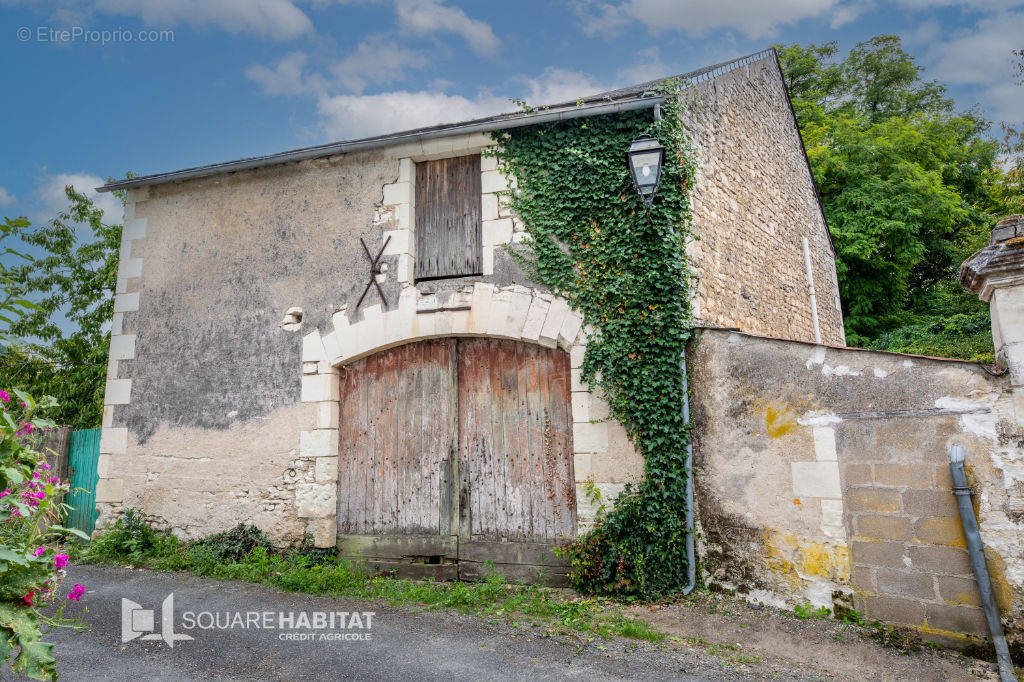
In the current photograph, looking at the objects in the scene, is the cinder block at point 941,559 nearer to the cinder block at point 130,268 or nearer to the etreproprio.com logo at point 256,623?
the etreproprio.com logo at point 256,623

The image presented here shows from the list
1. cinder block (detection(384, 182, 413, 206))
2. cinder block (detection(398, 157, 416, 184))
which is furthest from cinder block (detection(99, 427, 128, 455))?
cinder block (detection(398, 157, 416, 184))

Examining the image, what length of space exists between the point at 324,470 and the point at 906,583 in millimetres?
4732

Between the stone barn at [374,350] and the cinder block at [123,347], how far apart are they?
0.11 ft

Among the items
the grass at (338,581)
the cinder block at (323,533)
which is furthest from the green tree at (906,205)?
the cinder block at (323,533)

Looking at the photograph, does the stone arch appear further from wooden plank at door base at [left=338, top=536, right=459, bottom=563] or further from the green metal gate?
the green metal gate

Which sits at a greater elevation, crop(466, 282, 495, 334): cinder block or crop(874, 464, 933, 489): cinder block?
crop(466, 282, 495, 334): cinder block

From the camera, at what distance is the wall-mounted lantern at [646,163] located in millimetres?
4785

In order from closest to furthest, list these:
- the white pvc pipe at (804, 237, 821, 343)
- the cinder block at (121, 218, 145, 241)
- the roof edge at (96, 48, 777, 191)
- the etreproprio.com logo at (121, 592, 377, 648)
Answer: the etreproprio.com logo at (121, 592, 377, 648) < the roof edge at (96, 48, 777, 191) < the cinder block at (121, 218, 145, 241) < the white pvc pipe at (804, 237, 821, 343)

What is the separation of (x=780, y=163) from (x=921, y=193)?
500 cm

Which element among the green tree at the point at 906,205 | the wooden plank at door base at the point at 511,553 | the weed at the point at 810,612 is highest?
the green tree at the point at 906,205

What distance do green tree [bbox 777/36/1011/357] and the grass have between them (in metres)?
7.85

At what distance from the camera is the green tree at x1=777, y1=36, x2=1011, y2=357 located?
1144 centimetres

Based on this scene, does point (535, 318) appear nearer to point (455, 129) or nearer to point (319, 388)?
point (455, 129)

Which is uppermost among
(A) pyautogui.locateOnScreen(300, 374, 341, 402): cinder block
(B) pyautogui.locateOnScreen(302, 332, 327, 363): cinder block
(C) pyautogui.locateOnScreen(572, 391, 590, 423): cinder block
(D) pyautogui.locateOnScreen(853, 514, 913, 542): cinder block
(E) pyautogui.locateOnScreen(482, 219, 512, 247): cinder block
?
(E) pyautogui.locateOnScreen(482, 219, 512, 247): cinder block
